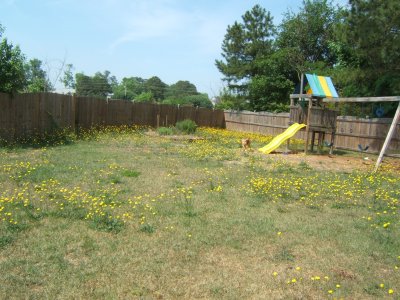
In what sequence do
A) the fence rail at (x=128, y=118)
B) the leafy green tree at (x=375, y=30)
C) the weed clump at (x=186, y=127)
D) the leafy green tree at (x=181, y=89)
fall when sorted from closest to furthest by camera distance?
1. the leafy green tree at (x=375, y=30)
2. the fence rail at (x=128, y=118)
3. the weed clump at (x=186, y=127)
4. the leafy green tree at (x=181, y=89)

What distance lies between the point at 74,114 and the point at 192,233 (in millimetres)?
13350

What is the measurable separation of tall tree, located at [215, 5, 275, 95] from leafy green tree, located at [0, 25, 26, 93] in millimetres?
22623

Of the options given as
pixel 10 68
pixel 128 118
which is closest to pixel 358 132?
pixel 128 118

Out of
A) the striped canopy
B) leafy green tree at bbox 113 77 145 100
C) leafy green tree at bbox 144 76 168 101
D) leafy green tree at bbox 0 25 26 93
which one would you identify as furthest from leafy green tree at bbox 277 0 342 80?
leafy green tree at bbox 144 76 168 101

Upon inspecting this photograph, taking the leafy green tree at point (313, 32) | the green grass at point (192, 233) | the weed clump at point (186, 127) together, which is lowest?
the green grass at point (192, 233)

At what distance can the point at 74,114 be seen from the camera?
1722 cm

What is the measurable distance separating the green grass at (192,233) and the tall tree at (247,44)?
2522cm

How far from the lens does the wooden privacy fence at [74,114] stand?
Answer: 13.5 metres

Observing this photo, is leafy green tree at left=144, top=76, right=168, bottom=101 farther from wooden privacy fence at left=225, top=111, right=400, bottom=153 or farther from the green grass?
the green grass

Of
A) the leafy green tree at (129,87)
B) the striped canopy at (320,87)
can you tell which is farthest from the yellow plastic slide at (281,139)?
the leafy green tree at (129,87)

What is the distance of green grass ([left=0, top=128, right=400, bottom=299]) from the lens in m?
3.92

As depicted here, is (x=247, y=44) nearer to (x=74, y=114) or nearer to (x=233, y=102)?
(x=233, y=102)

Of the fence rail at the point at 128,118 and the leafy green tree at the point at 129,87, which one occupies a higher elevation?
the leafy green tree at the point at 129,87

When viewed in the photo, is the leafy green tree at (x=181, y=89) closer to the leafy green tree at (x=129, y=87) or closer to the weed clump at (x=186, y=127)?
the leafy green tree at (x=129, y=87)
